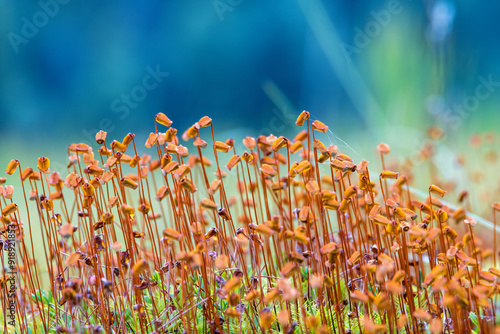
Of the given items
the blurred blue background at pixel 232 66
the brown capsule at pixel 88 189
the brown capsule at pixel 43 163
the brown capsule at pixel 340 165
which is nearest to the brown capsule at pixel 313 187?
the brown capsule at pixel 340 165

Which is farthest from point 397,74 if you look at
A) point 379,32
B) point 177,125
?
point 177,125

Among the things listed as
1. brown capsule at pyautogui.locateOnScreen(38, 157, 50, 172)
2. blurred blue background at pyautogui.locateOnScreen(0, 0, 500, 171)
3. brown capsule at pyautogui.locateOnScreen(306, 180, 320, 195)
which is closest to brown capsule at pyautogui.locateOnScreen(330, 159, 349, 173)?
brown capsule at pyautogui.locateOnScreen(306, 180, 320, 195)

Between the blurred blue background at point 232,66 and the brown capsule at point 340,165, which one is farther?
the blurred blue background at point 232,66

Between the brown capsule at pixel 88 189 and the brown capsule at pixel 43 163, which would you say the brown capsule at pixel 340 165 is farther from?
the brown capsule at pixel 43 163

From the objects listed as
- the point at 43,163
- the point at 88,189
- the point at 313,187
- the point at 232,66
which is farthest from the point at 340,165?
the point at 232,66

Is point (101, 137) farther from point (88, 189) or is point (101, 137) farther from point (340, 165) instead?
point (340, 165)

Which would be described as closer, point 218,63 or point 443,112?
point 443,112

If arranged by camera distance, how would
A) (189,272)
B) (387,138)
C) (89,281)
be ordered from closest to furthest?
(89,281) → (189,272) → (387,138)

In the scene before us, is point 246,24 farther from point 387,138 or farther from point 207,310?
point 207,310
